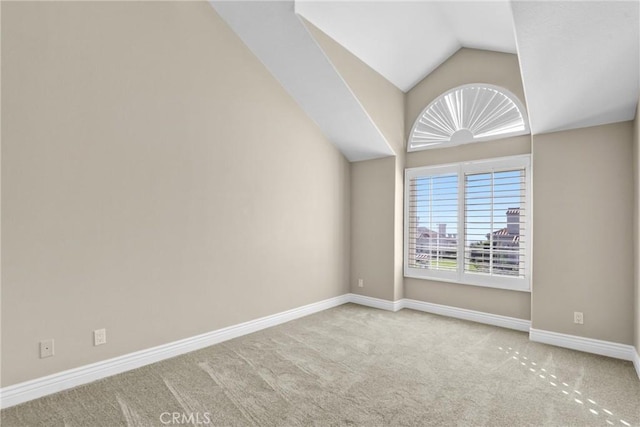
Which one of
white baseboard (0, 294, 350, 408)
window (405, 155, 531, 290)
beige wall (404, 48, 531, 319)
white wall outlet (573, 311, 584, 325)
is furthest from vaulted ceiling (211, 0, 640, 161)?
white baseboard (0, 294, 350, 408)

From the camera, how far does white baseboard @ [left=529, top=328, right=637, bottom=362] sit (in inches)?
116

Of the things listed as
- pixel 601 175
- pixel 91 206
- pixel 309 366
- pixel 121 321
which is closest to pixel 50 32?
pixel 91 206

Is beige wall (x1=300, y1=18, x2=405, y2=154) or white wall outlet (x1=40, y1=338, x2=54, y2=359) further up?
beige wall (x1=300, y1=18, x2=405, y2=154)

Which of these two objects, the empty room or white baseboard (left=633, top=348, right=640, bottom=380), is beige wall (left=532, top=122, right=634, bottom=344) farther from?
white baseboard (left=633, top=348, right=640, bottom=380)

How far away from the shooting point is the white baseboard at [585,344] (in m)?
2.95

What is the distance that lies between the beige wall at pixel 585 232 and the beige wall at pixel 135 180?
9.01 feet

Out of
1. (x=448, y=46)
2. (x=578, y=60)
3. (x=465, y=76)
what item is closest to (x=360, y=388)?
(x=578, y=60)

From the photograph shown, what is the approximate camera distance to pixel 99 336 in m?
2.51

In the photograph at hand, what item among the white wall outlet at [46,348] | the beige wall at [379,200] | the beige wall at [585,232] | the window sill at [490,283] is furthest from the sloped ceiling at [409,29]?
the white wall outlet at [46,348]

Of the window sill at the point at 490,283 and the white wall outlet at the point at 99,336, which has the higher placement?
the window sill at the point at 490,283

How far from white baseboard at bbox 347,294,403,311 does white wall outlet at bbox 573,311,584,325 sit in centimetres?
195

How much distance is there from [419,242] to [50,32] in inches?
170

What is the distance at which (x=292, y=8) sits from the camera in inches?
117

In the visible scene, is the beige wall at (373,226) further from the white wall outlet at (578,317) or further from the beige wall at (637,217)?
the beige wall at (637,217)
